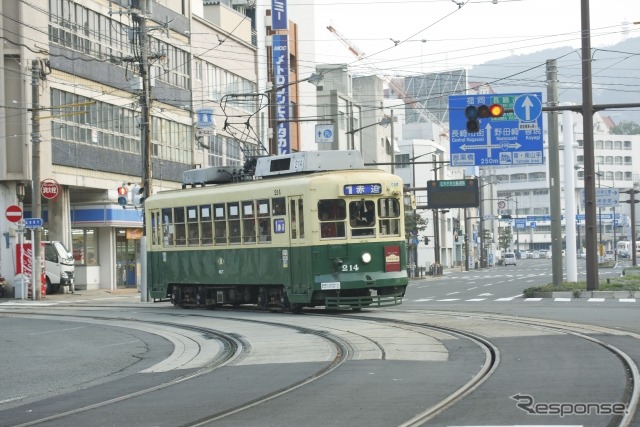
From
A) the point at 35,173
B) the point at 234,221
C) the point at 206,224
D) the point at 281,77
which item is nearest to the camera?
the point at 234,221

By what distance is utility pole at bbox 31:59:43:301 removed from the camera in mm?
39000

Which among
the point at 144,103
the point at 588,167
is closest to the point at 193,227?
the point at 144,103

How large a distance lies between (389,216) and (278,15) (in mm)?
39175

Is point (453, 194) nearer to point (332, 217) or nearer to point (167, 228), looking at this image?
point (167, 228)

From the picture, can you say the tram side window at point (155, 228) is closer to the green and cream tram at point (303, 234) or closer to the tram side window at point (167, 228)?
the tram side window at point (167, 228)

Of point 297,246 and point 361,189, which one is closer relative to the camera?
point 361,189

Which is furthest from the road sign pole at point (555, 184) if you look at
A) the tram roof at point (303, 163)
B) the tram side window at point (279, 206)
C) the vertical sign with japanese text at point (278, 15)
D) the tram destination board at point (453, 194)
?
the vertical sign with japanese text at point (278, 15)

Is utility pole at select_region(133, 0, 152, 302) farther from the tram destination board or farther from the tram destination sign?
the tram destination board

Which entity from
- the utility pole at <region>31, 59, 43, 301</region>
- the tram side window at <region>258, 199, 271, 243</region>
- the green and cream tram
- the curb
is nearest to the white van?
the utility pole at <region>31, 59, 43, 301</region>

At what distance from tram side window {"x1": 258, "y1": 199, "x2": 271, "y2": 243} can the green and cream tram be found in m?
0.02

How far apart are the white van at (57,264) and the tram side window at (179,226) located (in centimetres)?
1667

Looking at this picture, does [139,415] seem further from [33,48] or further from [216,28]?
[216,28]

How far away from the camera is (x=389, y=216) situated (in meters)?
24.6

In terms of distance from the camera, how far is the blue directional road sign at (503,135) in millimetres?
34406
